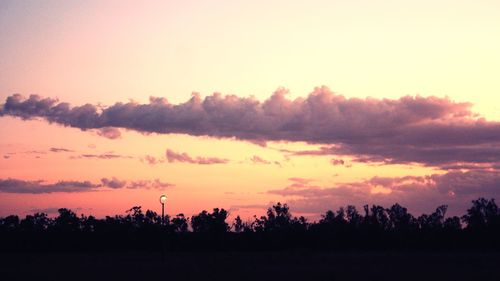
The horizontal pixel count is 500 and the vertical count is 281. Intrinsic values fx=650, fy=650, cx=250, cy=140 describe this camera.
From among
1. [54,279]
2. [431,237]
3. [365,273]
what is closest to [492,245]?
[431,237]

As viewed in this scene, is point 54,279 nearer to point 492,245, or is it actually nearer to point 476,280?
point 476,280

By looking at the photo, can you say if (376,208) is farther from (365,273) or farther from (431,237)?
(365,273)

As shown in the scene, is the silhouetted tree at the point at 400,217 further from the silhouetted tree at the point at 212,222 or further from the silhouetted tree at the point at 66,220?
the silhouetted tree at the point at 66,220

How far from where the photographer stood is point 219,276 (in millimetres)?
35438

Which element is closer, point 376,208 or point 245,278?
point 245,278

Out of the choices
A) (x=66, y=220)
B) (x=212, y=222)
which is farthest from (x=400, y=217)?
(x=66, y=220)

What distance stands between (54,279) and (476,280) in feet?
69.3

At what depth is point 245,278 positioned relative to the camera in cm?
3400

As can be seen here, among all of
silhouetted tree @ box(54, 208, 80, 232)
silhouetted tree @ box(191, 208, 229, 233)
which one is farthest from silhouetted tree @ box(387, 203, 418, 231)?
silhouetted tree @ box(54, 208, 80, 232)

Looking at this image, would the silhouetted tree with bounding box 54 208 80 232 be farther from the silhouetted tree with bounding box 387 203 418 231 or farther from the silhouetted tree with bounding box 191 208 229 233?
the silhouetted tree with bounding box 387 203 418 231

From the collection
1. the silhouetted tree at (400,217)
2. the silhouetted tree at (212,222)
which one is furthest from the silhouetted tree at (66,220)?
the silhouetted tree at (400,217)

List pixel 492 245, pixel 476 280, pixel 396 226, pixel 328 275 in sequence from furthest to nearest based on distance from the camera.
→ pixel 396 226 → pixel 492 245 → pixel 328 275 → pixel 476 280

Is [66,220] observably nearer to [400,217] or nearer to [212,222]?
[212,222]

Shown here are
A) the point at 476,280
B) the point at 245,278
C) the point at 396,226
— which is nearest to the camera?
the point at 476,280
